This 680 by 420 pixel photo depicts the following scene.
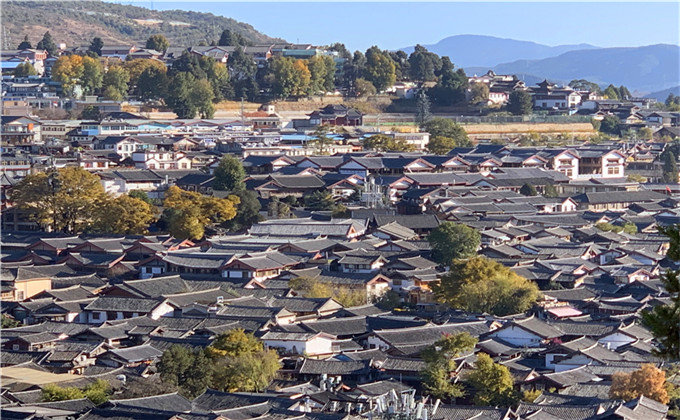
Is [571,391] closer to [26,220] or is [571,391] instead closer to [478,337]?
[478,337]

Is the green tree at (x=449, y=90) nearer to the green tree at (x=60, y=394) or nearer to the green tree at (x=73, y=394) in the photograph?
the green tree at (x=73, y=394)

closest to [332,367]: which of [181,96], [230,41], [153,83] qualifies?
[181,96]

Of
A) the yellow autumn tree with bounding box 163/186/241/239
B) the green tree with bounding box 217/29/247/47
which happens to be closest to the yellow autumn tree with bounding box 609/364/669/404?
the yellow autumn tree with bounding box 163/186/241/239

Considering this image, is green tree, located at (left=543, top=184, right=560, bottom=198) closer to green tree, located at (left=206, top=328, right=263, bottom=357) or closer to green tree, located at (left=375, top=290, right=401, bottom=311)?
green tree, located at (left=375, top=290, right=401, bottom=311)

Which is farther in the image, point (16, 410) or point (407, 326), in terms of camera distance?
point (407, 326)

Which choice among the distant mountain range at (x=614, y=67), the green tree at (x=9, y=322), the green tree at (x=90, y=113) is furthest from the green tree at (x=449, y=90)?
the distant mountain range at (x=614, y=67)

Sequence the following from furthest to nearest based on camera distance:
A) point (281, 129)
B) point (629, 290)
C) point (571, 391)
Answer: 1. point (281, 129)
2. point (629, 290)
3. point (571, 391)

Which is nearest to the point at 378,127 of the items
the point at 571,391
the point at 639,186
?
the point at 639,186
